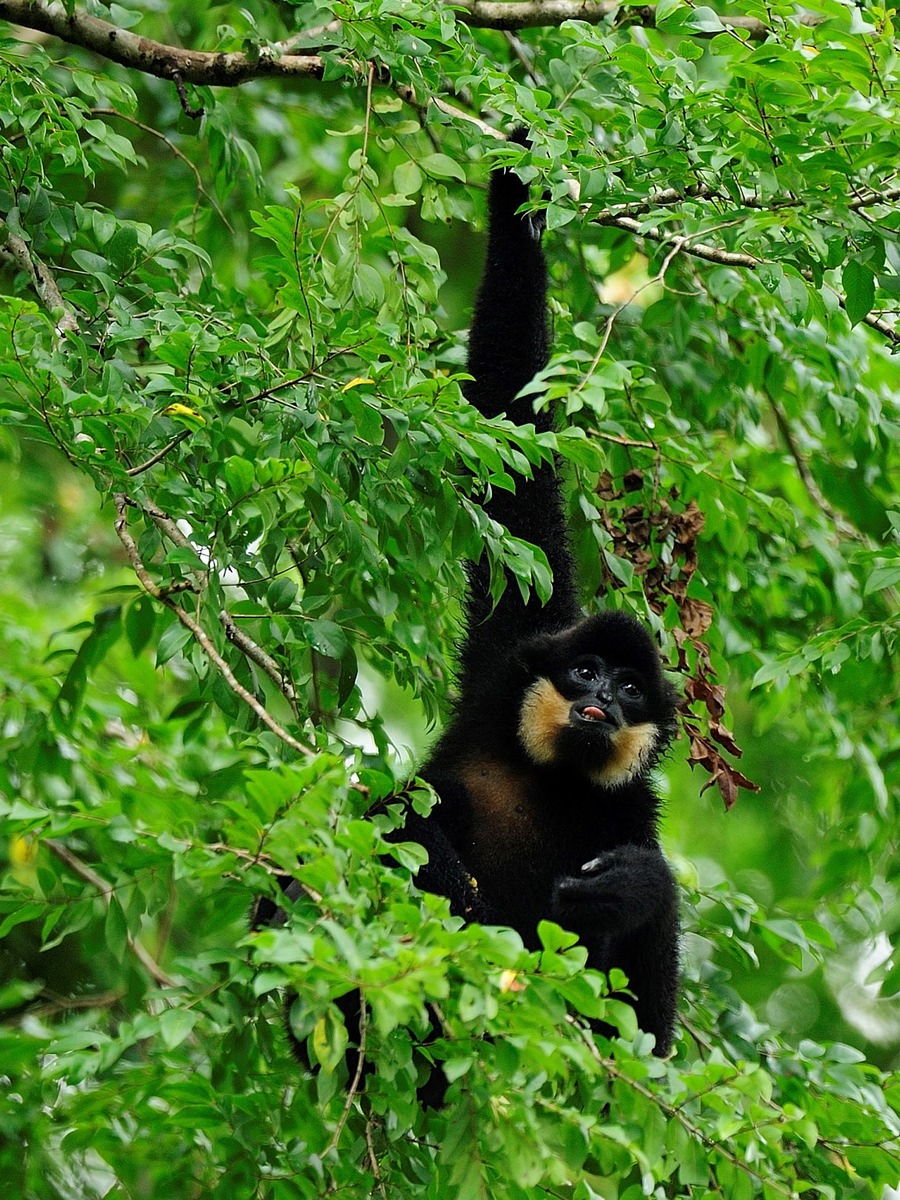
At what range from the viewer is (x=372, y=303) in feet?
13.8

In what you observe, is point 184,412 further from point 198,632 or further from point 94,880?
point 94,880

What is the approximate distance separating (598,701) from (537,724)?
0.78 ft

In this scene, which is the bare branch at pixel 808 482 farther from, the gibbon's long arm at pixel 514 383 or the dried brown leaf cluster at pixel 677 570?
the gibbon's long arm at pixel 514 383

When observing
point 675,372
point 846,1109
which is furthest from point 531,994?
point 675,372

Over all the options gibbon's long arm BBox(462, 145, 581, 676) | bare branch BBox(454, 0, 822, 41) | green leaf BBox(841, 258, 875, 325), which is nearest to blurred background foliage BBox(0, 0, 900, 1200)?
green leaf BBox(841, 258, 875, 325)

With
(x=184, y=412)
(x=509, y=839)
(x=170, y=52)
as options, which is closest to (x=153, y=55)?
(x=170, y=52)

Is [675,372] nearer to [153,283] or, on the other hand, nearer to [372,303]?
[372,303]

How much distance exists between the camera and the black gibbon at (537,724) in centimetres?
434

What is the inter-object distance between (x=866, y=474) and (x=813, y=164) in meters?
2.68

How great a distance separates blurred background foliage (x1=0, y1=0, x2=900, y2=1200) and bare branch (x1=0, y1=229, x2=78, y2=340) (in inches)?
0.8

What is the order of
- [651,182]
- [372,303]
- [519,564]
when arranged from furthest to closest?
[372,303], [651,182], [519,564]

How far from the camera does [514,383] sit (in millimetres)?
4926

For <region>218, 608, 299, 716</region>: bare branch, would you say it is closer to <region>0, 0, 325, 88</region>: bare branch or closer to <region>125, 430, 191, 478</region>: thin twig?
<region>125, 430, 191, 478</region>: thin twig

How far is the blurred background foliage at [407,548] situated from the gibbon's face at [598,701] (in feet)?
0.56
